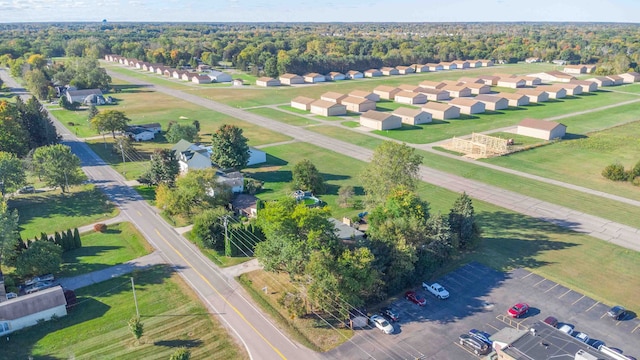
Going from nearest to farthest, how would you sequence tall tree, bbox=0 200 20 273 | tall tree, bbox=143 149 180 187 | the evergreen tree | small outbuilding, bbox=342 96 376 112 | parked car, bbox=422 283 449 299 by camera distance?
parked car, bbox=422 283 449 299 → tall tree, bbox=0 200 20 273 → the evergreen tree → tall tree, bbox=143 149 180 187 → small outbuilding, bbox=342 96 376 112

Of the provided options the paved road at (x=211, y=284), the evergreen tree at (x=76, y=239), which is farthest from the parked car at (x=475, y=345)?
the evergreen tree at (x=76, y=239)

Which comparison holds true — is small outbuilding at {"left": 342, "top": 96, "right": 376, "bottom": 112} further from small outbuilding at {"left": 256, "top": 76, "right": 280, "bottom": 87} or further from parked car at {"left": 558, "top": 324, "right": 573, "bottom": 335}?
parked car at {"left": 558, "top": 324, "right": 573, "bottom": 335}

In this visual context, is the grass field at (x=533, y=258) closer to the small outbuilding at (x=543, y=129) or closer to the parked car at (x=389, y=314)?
the parked car at (x=389, y=314)

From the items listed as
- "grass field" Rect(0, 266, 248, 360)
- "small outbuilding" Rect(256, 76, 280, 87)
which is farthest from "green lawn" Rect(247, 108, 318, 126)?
"grass field" Rect(0, 266, 248, 360)

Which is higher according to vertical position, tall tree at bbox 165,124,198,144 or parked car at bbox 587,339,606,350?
tall tree at bbox 165,124,198,144

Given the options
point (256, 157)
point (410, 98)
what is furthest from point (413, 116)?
point (256, 157)

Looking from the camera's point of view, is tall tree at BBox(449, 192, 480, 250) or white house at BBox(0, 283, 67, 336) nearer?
white house at BBox(0, 283, 67, 336)

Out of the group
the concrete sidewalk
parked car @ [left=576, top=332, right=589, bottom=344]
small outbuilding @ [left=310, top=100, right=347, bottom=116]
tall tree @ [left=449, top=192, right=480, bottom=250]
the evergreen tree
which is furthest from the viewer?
small outbuilding @ [left=310, top=100, right=347, bottom=116]

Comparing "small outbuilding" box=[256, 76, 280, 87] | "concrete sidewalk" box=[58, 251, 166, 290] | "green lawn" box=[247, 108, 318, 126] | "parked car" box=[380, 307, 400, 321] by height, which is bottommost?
"concrete sidewalk" box=[58, 251, 166, 290]
